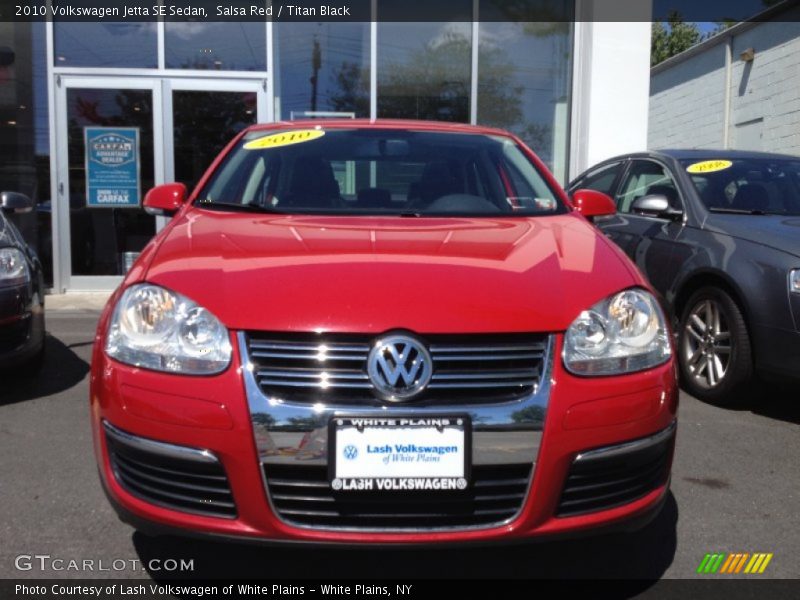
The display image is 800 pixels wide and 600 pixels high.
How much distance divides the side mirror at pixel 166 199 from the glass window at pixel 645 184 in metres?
2.99

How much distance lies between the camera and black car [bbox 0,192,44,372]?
168 inches

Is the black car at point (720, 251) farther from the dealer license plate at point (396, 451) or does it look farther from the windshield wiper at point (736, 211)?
the dealer license plate at point (396, 451)

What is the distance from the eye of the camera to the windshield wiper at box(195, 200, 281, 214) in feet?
10.1

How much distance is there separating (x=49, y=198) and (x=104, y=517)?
6947 mm

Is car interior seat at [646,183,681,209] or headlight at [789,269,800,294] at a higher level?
car interior seat at [646,183,681,209]

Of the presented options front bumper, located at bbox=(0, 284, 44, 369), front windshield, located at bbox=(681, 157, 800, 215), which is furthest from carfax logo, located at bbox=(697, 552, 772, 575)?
front bumper, located at bbox=(0, 284, 44, 369)

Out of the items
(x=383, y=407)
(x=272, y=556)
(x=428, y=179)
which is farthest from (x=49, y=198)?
(x=383, y=407)

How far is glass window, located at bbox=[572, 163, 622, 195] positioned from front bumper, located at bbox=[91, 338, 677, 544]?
13.3 ft

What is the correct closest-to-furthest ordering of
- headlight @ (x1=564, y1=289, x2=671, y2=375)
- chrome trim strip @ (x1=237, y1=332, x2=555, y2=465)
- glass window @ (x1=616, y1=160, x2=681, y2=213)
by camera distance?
chrome trim strip @ (x1=237, y1=332, x2=555, y2=465) < headlight @ (x1=564, y1=289, x2=671, y2=375) < glass window @ (x1=616, y1=160, x2=681, y2=213)

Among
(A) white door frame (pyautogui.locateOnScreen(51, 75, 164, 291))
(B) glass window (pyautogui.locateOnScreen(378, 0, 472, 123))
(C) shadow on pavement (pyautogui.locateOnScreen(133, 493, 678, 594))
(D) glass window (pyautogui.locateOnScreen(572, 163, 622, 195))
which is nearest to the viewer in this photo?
(C) shadow on pavement (pyautogui.locateOnScreen(133, 493, 678, 594))

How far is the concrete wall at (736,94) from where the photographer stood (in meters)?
12.8

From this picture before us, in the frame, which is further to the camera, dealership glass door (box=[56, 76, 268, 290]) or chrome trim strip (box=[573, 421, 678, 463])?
dealership glass door (box=[56, 76, 268, 290])

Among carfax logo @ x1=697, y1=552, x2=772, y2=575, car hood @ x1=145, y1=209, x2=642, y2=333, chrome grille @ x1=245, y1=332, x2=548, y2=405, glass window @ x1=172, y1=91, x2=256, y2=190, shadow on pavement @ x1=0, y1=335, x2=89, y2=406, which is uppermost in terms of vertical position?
glass window @ x1=172, y1=91, x2=256, y2=190

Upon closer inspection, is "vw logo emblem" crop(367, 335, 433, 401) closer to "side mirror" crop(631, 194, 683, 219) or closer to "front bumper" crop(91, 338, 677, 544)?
"front bumper" crop(91, 338, 677, 544)
